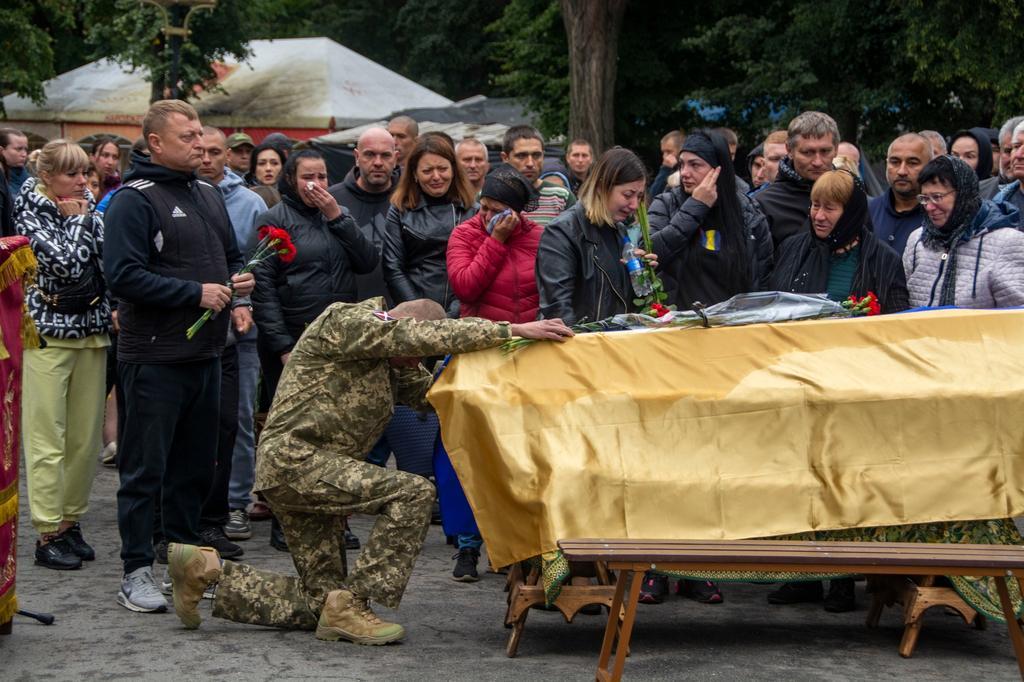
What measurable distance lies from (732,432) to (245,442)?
351 cm

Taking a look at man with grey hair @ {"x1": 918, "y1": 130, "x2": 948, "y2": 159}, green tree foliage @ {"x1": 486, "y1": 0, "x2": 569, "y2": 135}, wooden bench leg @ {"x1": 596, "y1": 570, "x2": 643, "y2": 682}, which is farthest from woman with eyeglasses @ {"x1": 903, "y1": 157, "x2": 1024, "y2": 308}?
green tree foliage @ {"x1": 486, "y1": 0, "x2": 569, "y2": 135}

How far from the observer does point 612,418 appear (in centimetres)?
607

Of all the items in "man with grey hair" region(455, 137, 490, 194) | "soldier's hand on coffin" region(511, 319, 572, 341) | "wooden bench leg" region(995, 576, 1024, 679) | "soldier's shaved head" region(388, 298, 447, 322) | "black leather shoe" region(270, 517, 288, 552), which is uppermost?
"man with grey hair" region(455, 137, 490, 194)

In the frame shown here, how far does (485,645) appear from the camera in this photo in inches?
242

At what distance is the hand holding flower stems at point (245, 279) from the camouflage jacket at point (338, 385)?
0.61 m

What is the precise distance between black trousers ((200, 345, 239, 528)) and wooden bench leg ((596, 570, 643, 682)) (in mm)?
2966

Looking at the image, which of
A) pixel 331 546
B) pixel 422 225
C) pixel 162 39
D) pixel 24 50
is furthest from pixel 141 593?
pixel 24 50

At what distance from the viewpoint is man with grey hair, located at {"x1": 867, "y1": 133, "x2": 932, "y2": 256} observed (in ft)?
27.7

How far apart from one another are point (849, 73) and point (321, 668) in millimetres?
17732

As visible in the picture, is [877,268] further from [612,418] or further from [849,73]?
[849,73]

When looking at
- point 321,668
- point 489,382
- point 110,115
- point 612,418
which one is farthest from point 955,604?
point 110,115

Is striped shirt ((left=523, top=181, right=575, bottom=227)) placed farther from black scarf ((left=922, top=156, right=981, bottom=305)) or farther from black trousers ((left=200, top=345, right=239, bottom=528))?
black scarf ((left=922, top=156, right=981, bottom=305))

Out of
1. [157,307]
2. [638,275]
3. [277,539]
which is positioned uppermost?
[638,275]

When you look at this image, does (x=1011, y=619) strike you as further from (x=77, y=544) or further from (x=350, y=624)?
(x=77, y=544)
